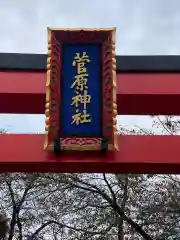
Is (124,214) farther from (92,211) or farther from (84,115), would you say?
(84,115)

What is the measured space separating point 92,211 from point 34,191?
180 cm

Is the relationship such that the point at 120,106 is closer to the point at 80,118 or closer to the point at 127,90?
the point at 127,90

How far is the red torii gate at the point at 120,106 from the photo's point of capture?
4.34m

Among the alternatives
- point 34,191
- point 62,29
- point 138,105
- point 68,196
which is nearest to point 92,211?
point 68,196

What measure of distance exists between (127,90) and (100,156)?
2.58 ft

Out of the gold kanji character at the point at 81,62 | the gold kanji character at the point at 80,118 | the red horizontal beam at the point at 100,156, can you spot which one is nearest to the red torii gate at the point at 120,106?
the red horizontal beam at the point at 100,156

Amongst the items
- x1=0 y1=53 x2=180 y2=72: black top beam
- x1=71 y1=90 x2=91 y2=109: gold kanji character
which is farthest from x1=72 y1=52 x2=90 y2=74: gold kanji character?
x1=0 y1=53 x2=180 y2=72: black top beam

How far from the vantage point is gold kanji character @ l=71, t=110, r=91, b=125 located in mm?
4219

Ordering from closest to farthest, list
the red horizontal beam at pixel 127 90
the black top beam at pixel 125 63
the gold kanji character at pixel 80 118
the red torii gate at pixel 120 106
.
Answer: the gold kanji character at pixel 80 118 < the red torii gate at pixel 120 106 < the red horizontal beam at pixel 127 90 < the black top beam at pixel 125 63

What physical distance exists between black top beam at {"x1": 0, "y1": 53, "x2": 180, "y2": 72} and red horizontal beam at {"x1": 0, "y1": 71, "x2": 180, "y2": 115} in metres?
0.06

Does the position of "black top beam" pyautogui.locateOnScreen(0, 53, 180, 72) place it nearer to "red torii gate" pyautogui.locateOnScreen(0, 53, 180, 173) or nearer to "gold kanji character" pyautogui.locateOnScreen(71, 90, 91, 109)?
"red torii gate" pyautogui.locateOnScreen(0, 53, 180, 173)

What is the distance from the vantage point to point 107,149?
4133 mm

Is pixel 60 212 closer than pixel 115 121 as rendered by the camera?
No

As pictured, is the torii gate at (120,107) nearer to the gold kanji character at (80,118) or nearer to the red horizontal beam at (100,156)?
the red horizontal beam at (100,156)
